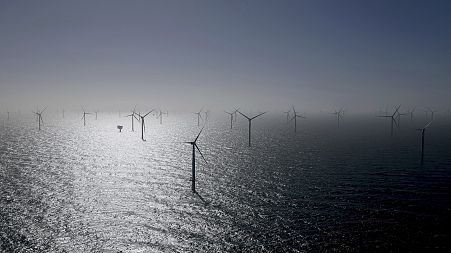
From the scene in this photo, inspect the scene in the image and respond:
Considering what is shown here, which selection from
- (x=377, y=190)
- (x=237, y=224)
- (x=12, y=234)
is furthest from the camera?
(x=377, y=190)

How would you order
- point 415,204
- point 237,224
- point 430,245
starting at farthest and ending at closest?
point 415,204 < point 237,224 < point 430,245

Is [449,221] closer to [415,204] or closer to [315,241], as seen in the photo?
[415,204]

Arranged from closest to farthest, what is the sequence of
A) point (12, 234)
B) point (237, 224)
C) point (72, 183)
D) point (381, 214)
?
point (12, 234) < point (237, 224) < point (381, 214) < point (72, 183)

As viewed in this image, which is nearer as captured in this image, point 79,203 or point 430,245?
point 430,245

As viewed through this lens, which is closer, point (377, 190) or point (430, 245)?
point (430, 245)

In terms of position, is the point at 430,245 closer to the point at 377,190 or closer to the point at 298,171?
the point at 377,190

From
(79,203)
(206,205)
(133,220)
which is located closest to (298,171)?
(206,205)

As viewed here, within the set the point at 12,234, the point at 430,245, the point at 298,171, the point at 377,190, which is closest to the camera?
the point at 430,245

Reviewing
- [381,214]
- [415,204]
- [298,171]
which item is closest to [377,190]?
[415,204]
